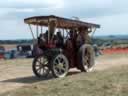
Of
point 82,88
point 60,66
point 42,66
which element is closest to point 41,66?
point 42,66

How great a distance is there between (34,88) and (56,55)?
3.69 m

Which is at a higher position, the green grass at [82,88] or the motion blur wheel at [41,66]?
the green grass at [82,88]

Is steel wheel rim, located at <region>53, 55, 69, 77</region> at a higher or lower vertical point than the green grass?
lower

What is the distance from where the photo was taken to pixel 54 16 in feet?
58.6

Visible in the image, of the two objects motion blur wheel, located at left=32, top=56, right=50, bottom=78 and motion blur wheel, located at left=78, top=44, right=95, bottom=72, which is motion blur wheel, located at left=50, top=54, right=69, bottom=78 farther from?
motion blur wheel, located at left=78, top=44, right=95, bottom=72

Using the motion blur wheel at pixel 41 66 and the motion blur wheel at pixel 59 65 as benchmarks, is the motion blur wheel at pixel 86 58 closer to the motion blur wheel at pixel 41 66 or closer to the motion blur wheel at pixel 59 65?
the motion blur wheel at pixel 59 65

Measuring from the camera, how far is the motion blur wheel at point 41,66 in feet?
61.8

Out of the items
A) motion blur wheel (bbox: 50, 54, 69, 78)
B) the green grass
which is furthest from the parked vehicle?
the green grass

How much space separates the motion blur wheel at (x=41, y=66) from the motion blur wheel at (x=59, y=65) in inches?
21.3

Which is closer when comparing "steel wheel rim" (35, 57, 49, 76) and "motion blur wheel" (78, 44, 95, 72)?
"steel wheel rim" (35, 57, 49, 76)

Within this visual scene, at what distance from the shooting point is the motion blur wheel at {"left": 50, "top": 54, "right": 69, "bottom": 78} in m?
18.1

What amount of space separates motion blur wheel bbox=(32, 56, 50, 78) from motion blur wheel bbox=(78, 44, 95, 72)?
1634mm

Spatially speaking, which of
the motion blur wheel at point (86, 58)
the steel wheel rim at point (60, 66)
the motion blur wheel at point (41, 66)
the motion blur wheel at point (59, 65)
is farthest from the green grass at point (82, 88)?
the motion blur wheel at point (86, 58)

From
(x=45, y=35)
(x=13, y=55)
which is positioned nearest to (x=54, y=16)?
(x=45, y=35)
